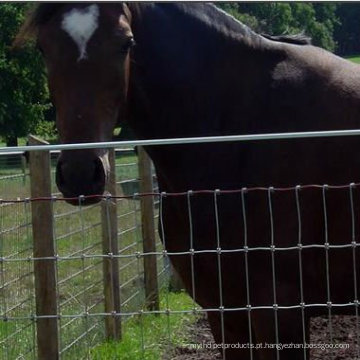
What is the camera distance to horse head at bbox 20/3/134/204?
2.95m

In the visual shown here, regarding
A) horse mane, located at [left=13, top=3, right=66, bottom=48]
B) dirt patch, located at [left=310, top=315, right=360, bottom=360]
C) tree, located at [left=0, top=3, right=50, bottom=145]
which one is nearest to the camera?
horse mane, located at [left=13, top=3, right=66, bottom=48]

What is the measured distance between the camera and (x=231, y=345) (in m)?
3.51

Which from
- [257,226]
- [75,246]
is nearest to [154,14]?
[257,226]

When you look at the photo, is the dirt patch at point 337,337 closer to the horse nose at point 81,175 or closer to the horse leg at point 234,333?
the horse leg at point 234,333

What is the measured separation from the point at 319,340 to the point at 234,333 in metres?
1.78

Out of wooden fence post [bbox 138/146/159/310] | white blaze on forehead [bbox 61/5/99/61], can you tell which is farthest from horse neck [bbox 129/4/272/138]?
wooden fence post [bbox 138/146/159/310]

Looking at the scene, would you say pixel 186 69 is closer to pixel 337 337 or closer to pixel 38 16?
pixel 38 16

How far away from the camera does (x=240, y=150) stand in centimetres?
334

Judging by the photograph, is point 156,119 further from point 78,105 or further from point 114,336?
point 114,336

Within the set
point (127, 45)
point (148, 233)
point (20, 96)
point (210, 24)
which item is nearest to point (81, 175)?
point (127, 45)

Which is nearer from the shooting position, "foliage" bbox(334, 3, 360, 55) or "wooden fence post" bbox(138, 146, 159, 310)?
"wooden fence post" bbox(138, 146, 159, 310)

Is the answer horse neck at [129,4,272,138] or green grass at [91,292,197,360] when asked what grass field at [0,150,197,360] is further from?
horse neck at [129,4,272,138]

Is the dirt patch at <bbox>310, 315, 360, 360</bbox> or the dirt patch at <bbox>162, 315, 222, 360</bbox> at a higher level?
the dirt patch at <bbox>310, 315, 360, 360</bbox>

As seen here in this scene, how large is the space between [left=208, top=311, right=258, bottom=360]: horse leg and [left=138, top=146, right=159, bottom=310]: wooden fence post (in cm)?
279
